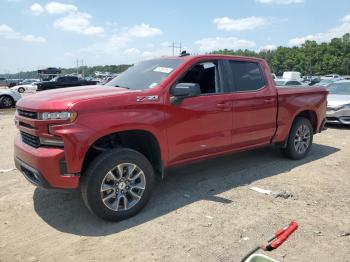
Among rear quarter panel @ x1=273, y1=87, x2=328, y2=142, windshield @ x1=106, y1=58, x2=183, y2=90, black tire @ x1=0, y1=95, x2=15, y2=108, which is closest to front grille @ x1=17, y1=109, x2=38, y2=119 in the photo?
windshield @ x1=106, y1=58, x2=183, y2=90

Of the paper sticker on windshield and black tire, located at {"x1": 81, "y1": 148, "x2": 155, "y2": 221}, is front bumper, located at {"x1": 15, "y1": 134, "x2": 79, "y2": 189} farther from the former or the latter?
the paper sticker on windshield

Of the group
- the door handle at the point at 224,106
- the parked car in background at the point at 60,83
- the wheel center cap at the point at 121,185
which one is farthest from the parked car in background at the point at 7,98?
the wheel center cap at the point at 121,185

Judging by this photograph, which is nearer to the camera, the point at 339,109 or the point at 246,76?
the point at 246,76

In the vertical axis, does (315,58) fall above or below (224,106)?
above

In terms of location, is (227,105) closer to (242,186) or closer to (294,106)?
(242,186)

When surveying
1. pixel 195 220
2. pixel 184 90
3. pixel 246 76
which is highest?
pixel 246 76

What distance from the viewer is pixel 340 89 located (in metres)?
11.7

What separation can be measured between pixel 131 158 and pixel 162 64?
64.0 inches

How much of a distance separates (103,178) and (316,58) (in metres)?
109

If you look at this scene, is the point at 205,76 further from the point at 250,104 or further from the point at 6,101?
the point at 6,101

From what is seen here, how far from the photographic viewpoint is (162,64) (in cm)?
504

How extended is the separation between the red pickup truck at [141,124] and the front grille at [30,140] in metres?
0.01

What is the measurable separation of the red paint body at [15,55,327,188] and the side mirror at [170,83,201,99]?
0.33 feet

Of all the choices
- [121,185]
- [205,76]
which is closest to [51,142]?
[121,185]
